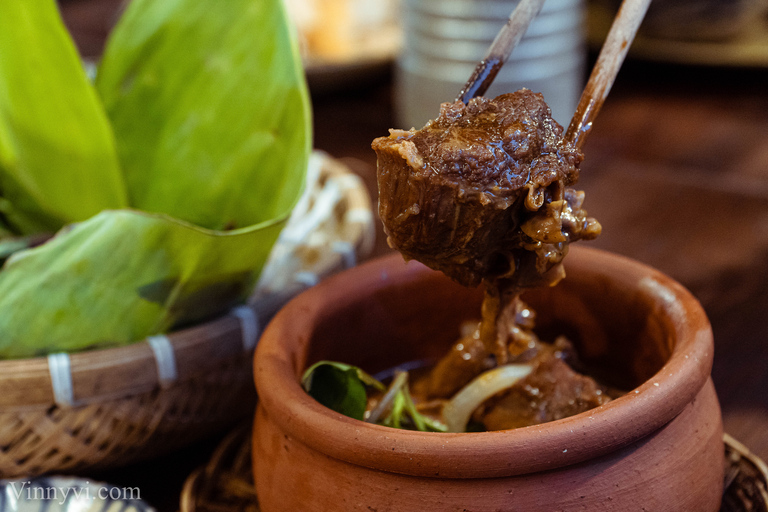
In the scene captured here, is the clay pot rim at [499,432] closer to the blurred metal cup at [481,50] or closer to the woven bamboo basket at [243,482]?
the woven bamboo basket at [243,482]

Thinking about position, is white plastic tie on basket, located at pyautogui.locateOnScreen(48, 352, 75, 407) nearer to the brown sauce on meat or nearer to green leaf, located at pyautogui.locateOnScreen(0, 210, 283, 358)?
green leaf, located at pyautogui.locateOnScreen(0, 210, 283, 358)

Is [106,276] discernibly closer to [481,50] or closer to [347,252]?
[347,252]

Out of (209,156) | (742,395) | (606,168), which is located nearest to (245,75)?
(209,156)

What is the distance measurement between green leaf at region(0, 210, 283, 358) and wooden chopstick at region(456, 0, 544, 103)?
0.26 m

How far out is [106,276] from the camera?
2.45ft

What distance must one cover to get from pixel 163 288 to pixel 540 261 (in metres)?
0.42

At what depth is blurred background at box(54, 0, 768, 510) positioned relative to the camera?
0.98 meters

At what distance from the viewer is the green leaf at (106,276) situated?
73cm

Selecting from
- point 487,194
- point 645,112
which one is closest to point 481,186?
point 487,194

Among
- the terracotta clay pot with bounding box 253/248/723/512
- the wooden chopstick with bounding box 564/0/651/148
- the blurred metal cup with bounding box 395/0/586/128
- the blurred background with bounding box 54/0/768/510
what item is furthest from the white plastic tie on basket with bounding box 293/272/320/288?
the blurred metal cup with bounding box 395/0/586/128

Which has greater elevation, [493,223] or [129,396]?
[493,223]

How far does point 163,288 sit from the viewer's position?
76 cm

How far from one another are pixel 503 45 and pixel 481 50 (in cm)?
95

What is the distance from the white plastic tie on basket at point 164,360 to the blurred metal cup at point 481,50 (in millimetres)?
989
